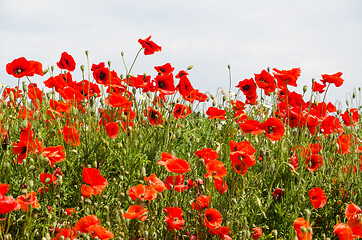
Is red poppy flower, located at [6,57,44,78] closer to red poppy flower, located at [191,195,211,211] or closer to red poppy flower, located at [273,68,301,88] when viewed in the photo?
red poppy flower, located at [191,195,211,211]

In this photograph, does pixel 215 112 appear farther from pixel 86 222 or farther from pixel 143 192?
pixel 86 222

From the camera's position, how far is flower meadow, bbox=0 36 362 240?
2219mm

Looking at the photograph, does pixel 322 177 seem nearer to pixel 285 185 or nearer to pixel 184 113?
pixel 285 185

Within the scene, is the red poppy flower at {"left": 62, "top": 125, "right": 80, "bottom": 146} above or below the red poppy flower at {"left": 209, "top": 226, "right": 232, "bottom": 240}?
above

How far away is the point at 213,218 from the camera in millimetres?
2215

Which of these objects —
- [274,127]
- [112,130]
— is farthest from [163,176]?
[274,127]

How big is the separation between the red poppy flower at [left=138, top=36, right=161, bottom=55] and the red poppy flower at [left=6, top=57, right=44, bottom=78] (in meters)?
0.93

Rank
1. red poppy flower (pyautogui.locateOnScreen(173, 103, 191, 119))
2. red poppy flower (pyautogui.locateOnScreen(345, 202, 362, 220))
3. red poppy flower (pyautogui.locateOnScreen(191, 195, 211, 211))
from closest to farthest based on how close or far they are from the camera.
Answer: red poppy flower (pyautogui.locateOnScreen(191, 195, 211, 211)) → red poppy flower (pyautogui.locateOnScreen(345, 202, 362, 220)) → red poppy flower (pyautogui.locateOnScreen(173, 103, 191, 119))

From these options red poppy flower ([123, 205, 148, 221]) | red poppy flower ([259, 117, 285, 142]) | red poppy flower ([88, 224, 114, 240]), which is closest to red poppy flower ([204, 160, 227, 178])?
red poppy flower ([123, 205, 148, 221])

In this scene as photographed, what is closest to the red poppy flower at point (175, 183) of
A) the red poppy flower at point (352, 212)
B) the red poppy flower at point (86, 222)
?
the red poppy flower at point (86, 222)

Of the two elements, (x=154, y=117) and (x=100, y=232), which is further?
(x=154, y=117)

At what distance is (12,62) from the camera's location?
9.52ft

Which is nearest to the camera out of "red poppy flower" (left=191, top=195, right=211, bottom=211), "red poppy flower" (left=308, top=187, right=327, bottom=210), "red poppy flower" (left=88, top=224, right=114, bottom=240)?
"red poppy flower" (left=88, top=224, right=114, bottom=240)

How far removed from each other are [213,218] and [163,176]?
847mm
